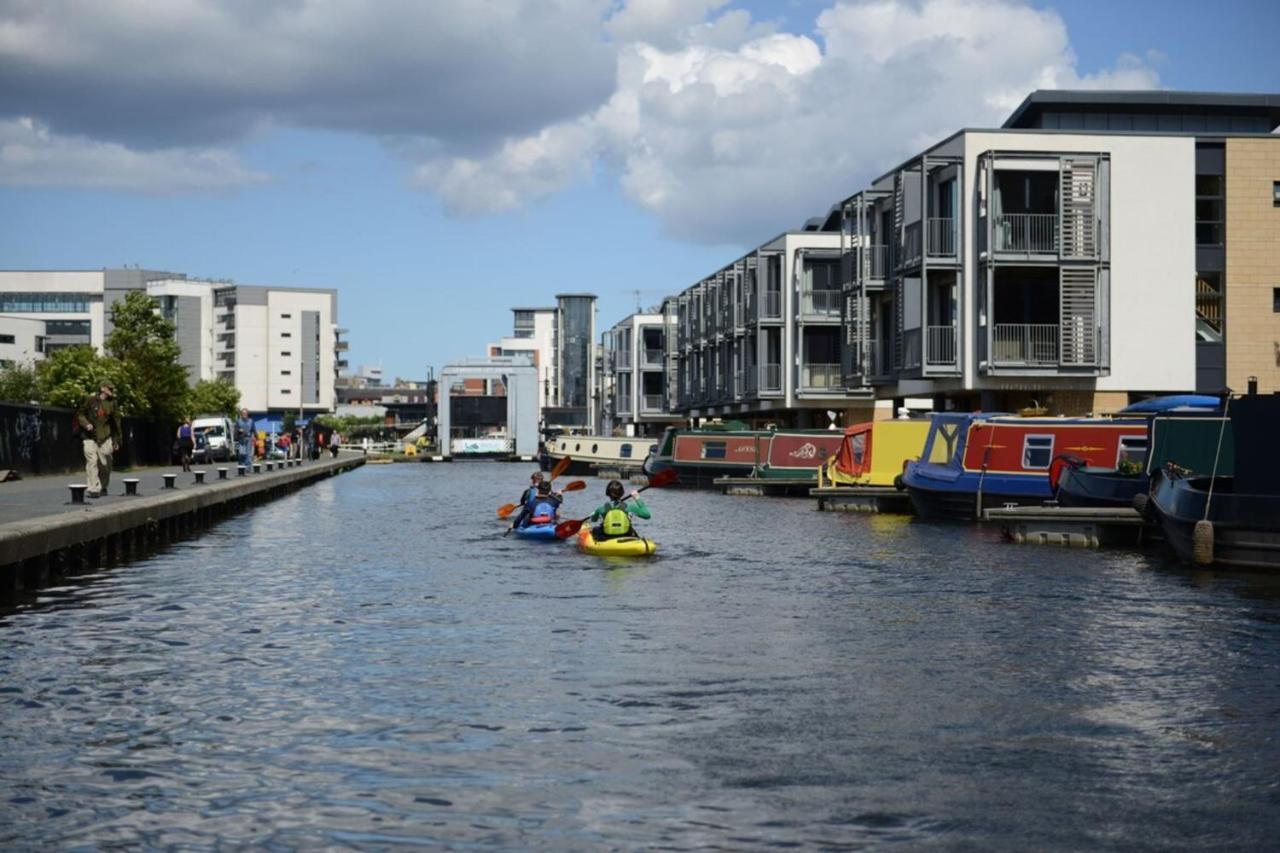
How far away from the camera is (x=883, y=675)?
1388cm

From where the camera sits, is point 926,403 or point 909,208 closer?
point 909,208

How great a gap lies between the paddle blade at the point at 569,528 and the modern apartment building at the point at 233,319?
14265 cm

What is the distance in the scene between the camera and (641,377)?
391ft

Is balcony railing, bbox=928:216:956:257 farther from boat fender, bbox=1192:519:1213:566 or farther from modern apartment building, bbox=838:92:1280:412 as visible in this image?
boat fender, bbox=1192:519:1213:566

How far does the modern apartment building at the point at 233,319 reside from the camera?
550 ft

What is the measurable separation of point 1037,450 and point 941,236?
540 inches

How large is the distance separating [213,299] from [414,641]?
549ft

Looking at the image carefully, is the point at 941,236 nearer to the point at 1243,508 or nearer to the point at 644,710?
the point at 1243,508

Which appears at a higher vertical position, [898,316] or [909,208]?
[909,208]

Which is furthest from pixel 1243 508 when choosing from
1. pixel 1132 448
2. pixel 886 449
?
pixel 886 449

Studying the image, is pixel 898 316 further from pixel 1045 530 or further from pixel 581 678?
pixel 581 678

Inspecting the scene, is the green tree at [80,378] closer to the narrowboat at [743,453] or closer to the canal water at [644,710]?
the narrowboat at [743,453]

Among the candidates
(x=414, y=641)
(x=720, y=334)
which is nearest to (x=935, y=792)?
(x=414, y=641)

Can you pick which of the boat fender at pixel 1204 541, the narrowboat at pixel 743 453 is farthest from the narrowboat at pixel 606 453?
the boat fender at pixel 1204 541
